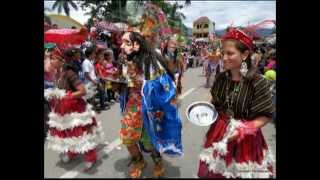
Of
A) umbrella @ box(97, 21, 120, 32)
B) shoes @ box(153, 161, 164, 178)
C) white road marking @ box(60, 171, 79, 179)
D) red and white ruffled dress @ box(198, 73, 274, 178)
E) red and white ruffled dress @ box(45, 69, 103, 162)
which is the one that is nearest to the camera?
red and white ruffled dress @ box(198, 73, 274, 178)

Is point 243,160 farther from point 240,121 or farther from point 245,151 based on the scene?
point 240,121

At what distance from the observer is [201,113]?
110 inches

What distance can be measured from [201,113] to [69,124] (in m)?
1.72

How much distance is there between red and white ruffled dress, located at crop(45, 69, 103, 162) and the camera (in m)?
3.93

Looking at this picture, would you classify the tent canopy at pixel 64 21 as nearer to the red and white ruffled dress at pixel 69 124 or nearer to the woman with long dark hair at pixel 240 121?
the red and white ruffled dress at pixel 69 124

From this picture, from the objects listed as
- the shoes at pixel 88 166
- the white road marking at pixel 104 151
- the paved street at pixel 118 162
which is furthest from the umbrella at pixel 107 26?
the shoes at pixel 88 166

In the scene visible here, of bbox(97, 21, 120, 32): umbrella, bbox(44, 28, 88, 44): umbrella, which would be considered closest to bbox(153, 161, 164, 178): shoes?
bbox(97, 21, 120, 32): umbrella

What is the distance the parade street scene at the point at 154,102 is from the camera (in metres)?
2.81

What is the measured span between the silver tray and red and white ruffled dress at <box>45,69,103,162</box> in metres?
1.56

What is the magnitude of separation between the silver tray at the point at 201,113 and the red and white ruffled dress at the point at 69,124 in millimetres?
1560

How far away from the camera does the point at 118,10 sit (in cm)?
436

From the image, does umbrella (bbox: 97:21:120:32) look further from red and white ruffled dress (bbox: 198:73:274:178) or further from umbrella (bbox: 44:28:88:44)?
red and white ruffled dress (bbox: 198:73:274:178)

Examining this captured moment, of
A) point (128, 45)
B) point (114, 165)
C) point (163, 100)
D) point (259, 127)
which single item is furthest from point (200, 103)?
point (114, 165)

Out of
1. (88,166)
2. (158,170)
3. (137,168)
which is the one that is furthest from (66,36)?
(158,170)
